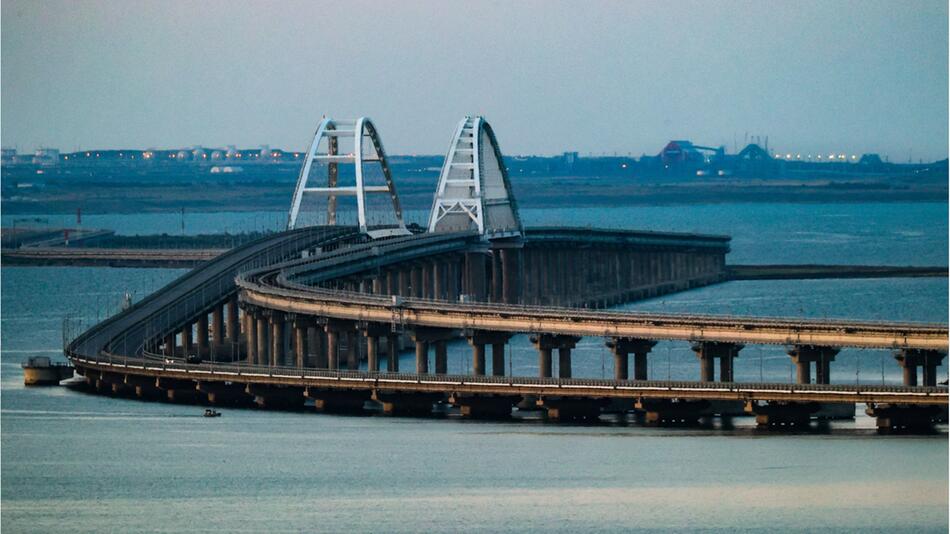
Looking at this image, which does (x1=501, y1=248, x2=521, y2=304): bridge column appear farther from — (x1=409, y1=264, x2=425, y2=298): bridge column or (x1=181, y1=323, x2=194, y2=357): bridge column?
(x1=181, y1=323, x2=194, y2=357): bridge column

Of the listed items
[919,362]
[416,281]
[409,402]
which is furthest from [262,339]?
[919,362]

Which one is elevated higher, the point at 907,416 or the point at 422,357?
the point at 422,357

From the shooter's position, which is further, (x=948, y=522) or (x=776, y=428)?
(x=776, y=428)

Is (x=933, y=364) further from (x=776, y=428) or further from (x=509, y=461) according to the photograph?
(x=509, y=461)

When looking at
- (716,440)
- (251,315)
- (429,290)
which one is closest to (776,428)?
(716,440)

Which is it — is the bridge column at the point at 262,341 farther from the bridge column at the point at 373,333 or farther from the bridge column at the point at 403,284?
the bridge column at the point at 403,284

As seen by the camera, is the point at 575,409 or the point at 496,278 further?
the point at 496,278

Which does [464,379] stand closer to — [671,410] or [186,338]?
[671,410]

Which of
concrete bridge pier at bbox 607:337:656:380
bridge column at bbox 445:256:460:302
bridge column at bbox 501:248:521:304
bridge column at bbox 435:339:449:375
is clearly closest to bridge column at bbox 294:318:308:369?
bridge column at bbox 435:339:449:375

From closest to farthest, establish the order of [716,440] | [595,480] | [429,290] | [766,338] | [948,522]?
[948,522] → [595,480] → [716,440] → [766,338] → [429,290]
